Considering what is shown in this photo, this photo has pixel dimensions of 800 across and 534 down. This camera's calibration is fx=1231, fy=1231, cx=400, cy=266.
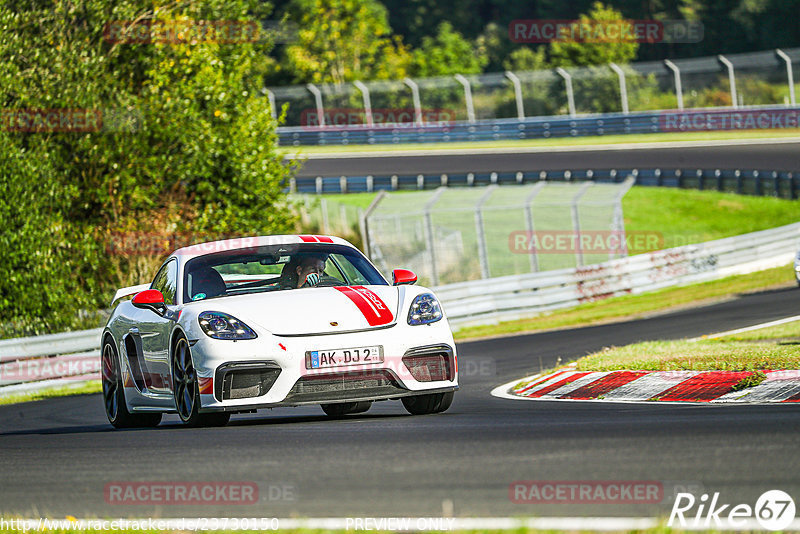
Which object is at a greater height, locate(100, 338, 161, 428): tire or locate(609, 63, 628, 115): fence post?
locate(609, 63, 628, 115): fence post

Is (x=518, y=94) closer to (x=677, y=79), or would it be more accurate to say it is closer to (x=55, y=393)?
(x=677, y=79)

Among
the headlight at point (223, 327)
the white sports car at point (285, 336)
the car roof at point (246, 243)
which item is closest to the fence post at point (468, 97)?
the car roof at point (246, 243)

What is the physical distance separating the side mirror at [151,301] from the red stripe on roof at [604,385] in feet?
11.2

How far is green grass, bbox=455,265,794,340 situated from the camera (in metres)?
22.1

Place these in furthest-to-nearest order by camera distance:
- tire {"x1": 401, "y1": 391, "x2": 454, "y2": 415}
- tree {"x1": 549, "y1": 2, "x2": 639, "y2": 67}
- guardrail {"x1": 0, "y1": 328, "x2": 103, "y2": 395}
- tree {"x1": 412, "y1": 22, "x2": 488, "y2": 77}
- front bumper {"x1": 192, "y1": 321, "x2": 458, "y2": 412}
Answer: tree {"x1": 412, "y1": 22, "x2": 488, "y2": 77} → tree {"x1": 549, "y1": 2, "x2": 639, "y2": 67} → guardrail {"x1": 0, "y1": 328, "x2": 103, "y2": 395} → tire {"x1": 401, "y1": 391, "x2": 454, "y2": 415} → front bumper {"x1": 192, "y1": 321, "x2": 458, "y2": 412}

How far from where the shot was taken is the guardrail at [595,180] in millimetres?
35750

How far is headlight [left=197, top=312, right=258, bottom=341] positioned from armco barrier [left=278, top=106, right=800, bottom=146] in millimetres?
37910

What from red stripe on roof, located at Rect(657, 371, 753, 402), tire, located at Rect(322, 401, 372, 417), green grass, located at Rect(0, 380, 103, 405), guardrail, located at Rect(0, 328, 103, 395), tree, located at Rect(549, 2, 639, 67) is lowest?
green grass, located at Rect(0, 380, 103, 405)

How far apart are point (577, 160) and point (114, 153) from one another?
22.8 meters

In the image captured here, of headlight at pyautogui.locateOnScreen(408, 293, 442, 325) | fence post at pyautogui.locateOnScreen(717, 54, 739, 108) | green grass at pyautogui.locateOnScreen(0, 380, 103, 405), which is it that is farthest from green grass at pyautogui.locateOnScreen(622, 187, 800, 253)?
headlight at pyautogui.locateOnScreen(408, 293, 442, 325)

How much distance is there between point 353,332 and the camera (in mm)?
8008

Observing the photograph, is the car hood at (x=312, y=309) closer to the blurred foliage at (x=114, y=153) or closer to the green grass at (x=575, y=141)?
the blurred foliage at (x=114, y=153)

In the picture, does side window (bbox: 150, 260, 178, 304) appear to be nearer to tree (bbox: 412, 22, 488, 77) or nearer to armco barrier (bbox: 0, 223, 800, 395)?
armco barrier (bbox: 0, 223, 800, 395)

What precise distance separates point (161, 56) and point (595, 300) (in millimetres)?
9929
